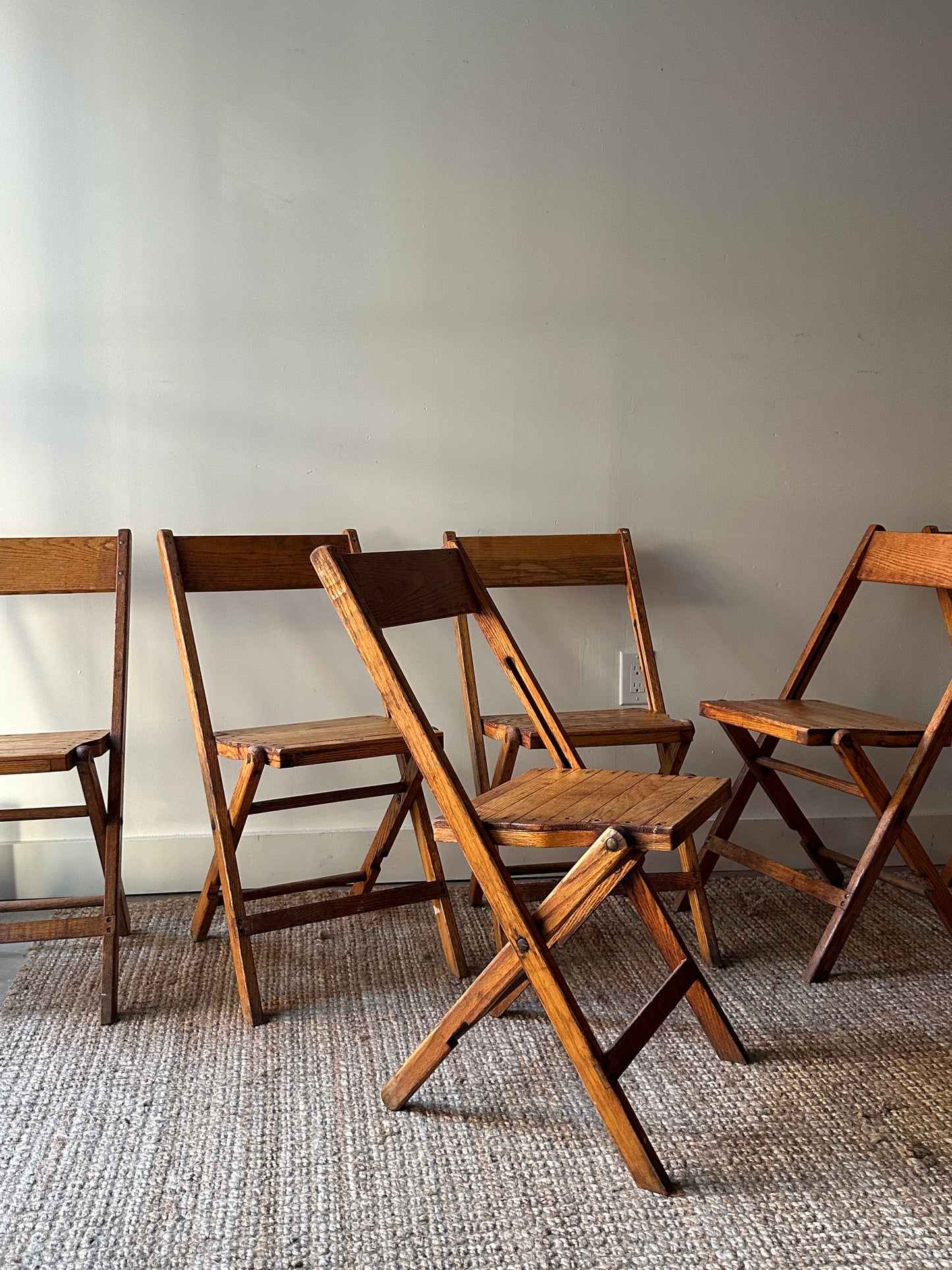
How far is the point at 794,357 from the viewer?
8.67 ft

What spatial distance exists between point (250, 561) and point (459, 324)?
79 centimetres

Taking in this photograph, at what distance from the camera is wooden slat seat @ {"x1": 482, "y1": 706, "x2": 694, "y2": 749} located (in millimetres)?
2135

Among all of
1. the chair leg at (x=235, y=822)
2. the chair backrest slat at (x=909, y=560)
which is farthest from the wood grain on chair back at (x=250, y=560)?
the chair backrest slat at (x=909, y=560)

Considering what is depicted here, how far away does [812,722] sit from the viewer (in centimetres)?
213

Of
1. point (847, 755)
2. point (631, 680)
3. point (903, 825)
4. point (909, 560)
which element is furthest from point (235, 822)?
point (909, 560)

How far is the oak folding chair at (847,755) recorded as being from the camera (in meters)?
2.05

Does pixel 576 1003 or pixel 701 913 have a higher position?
pixel 576 1003

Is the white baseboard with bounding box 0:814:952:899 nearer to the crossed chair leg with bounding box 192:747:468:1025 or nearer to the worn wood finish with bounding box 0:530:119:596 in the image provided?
the crossed chair leg with bounding box 192:747:468:1025

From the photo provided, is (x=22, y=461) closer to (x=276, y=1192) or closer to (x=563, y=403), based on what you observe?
(x=563, y=403)

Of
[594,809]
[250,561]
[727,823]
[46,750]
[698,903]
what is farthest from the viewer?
[727,823]

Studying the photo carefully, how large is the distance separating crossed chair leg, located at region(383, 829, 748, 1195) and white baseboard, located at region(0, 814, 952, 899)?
1.05 m

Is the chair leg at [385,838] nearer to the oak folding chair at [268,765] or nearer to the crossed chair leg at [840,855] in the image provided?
→ the oak folding chair at [268,765]

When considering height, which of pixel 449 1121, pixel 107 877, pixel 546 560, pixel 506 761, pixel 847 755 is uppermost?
pixel 546 560

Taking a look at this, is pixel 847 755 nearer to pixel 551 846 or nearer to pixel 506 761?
pixel 506 761
